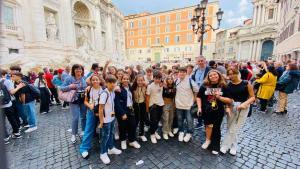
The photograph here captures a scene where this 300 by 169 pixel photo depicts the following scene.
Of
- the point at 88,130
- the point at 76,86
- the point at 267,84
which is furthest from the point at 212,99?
the point at 267,84

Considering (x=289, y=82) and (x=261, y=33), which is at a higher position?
(x=261, y=33)

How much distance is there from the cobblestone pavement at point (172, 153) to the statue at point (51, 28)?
1472 centimetres

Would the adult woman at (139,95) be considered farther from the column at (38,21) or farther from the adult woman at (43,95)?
the column at (38,21)

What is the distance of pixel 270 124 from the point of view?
4.73m

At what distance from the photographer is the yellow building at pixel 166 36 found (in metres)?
43.6

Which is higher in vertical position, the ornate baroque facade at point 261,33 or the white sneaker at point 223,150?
the ornate baroque facade at point 261,33

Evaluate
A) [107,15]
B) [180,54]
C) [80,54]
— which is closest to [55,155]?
[80,54]

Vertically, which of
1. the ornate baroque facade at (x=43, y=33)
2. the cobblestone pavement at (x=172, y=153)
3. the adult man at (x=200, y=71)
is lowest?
the cobblestone pavement at (x=172, y=153)

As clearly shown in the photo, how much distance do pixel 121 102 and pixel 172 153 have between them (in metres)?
1.59

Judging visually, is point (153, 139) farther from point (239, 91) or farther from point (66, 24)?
point (66, 24)

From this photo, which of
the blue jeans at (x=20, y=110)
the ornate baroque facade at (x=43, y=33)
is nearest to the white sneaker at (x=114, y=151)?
the blue jeans at (x=20, y=110)

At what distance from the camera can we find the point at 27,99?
4.23 metres

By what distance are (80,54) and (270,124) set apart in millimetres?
19515

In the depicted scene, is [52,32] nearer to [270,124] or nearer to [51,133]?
[51,133]
